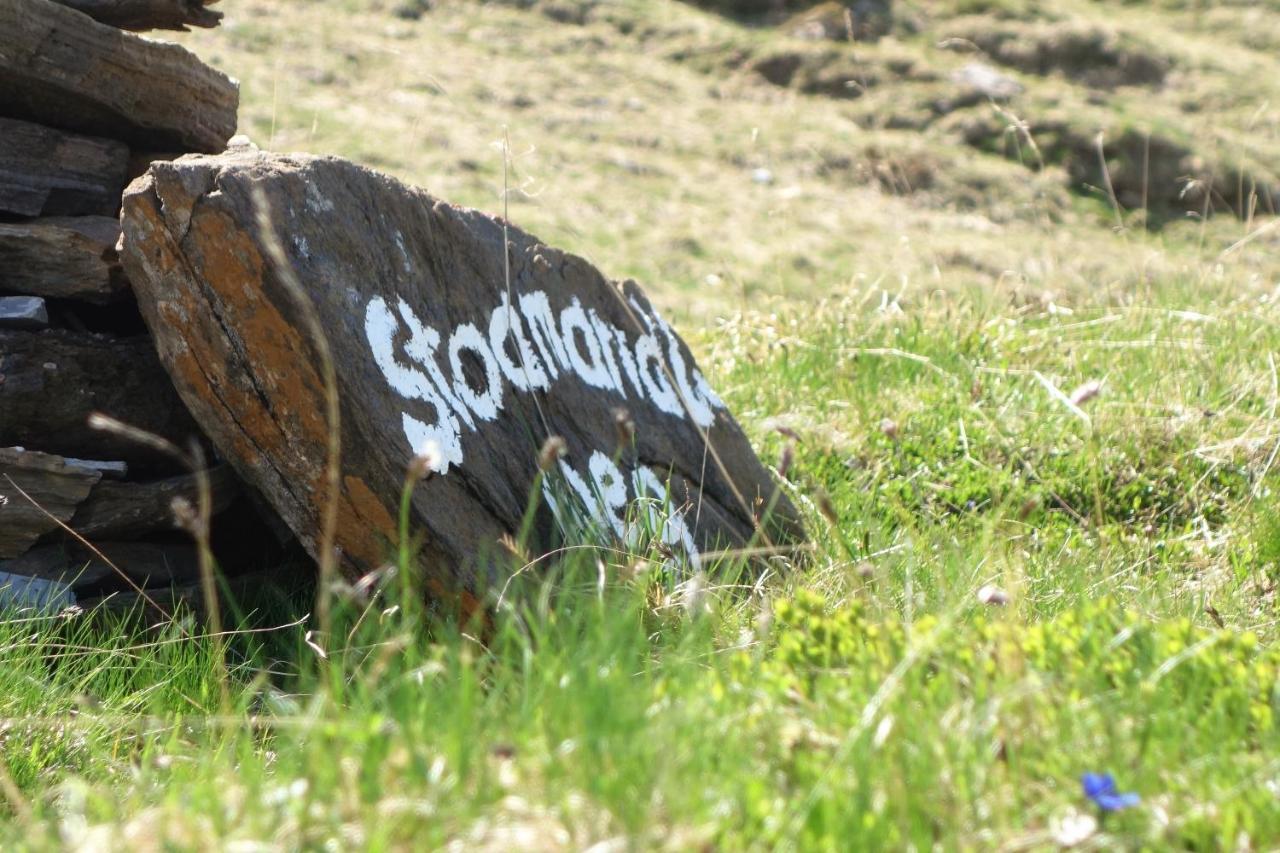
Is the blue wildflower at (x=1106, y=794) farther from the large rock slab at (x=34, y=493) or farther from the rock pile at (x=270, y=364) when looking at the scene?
the large rock slab at (x=34, y=493)

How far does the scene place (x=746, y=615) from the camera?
10.5 feet

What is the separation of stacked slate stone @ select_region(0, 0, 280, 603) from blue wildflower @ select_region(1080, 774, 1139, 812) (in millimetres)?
2321

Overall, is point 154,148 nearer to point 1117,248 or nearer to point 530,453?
point 530,453


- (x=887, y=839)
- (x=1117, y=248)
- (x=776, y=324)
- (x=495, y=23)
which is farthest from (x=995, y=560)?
(x=495, y=23)

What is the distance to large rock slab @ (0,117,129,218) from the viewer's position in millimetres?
3762

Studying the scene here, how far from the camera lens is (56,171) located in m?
3.84

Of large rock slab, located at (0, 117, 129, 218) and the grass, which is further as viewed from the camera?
large rock slab, located at (0, 117, 129, 218)

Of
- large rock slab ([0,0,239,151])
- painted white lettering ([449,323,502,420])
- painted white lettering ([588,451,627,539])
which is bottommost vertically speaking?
painted white lettering ([588,451,627,539])

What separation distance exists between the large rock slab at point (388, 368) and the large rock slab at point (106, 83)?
72 centimetres

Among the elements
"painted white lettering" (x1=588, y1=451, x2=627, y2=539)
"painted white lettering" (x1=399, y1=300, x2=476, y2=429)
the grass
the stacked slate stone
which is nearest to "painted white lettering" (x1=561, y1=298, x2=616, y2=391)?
"painted white lettering" (x1=588, y1=451, x2=627, y2=539)

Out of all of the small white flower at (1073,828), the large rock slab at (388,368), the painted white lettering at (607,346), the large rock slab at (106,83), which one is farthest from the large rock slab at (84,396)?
the small white flower at (1073,828)

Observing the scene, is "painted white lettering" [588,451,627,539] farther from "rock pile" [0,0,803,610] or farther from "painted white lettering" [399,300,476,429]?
"painted white lettering" [399,300,476,429]

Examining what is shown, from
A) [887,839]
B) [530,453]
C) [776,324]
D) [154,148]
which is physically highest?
[154,148]

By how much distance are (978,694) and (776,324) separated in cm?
408
